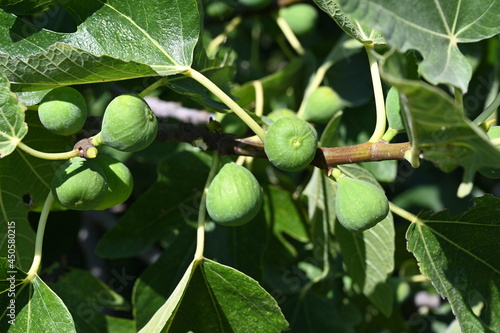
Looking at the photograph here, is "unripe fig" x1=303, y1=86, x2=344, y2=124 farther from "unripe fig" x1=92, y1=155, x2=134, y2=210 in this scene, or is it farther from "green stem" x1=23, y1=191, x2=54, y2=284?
"green stem" x1=23, y1=191, x2=54, y2=284

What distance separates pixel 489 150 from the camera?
104 centimetres

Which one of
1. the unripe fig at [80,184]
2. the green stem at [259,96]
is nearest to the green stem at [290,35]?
the green stem at [259,96]

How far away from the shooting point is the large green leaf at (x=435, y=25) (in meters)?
1.09

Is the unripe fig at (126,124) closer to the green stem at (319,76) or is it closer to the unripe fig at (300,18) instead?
the green stem at (319,76)

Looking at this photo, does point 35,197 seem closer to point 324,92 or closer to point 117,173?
point 117,173

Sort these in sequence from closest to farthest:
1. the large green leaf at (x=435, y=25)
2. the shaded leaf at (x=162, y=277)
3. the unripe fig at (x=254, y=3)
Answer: the large green leaf at (x=435, y=25) → the shaded leaf at (x=162, y=277) → the unripe fig at (x=254, y=3)

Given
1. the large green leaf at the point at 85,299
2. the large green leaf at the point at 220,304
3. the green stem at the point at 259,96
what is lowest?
the large green leaf at the point at 85,299

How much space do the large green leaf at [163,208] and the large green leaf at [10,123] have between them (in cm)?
A: 64

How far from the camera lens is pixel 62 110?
52.2 inches

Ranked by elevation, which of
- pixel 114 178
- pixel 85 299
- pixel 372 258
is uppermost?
pixel 114 178

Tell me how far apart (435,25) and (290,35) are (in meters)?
1.34

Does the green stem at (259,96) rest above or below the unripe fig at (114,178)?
below

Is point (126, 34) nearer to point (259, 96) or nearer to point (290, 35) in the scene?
point (259, 96)

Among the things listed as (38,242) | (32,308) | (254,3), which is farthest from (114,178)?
(254,3)
